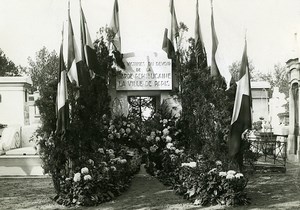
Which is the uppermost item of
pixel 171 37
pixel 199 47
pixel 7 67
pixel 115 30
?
pixel 7 67

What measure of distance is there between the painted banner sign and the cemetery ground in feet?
8.70

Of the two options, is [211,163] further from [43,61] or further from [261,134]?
[43,61]

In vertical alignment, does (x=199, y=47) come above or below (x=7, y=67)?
below

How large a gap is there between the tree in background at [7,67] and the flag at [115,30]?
137 feet

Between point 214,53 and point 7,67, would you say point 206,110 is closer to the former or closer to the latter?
point 214,53

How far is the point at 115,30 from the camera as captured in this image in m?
11.5

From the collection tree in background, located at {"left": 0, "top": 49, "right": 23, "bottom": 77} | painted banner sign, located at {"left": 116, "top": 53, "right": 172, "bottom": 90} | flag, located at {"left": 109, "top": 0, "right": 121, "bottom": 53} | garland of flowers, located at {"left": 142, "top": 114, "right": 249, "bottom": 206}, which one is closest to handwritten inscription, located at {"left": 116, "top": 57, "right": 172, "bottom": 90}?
painted banner sign, located at {"left": 116, "top": 53, "right": 172, "bottom": 90}

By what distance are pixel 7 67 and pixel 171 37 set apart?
43531 mm

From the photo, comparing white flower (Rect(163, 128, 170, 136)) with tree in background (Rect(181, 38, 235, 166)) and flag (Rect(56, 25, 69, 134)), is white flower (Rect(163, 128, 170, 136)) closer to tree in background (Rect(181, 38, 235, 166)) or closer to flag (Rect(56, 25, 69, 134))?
tree in background (Rect(181, 38, 235, 166))

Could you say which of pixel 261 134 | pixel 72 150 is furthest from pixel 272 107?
pixel 72 150

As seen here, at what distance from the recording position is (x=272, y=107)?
23.6 m

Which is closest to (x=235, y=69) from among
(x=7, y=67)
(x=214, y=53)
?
(x=7, y=67)

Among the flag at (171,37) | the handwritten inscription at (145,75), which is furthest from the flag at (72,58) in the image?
the flag at (171,37)

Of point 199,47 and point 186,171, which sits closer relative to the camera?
point 186,171
